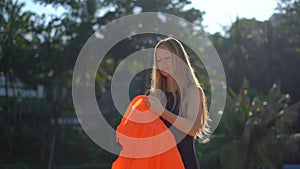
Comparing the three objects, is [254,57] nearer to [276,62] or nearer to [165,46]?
[276,62]

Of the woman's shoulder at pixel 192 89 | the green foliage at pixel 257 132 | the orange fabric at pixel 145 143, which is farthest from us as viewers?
the green foliage at pixel 257 132

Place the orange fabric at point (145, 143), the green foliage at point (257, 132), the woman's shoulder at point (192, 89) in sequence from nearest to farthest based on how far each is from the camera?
the orange fabric at point (145, 143) → the woman's shoulder at point (192, 89) → the green foliage at point (257, 132)

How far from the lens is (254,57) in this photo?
20438 mm

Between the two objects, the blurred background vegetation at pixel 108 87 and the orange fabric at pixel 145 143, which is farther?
the blurred background vegetation at pixel 108 87

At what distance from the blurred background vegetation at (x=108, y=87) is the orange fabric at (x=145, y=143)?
8739 mm

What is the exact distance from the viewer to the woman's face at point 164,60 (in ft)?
7.12

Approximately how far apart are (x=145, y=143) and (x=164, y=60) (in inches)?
15.7

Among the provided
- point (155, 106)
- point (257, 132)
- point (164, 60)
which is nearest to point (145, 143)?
point (155, 106)

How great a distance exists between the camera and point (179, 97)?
2.21 metres

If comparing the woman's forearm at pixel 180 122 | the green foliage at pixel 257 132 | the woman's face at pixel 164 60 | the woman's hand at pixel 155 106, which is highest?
the woman's face at pixel 164 60

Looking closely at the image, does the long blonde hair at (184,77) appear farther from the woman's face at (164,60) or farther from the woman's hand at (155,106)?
the woman's hand at (155,106)

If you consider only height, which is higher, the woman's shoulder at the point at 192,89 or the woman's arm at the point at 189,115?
the woman's shoulder at the point at 192,89

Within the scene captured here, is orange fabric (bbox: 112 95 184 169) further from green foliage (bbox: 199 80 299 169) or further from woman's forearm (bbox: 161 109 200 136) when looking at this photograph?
green foliage (bbox: 199 80 299 169)

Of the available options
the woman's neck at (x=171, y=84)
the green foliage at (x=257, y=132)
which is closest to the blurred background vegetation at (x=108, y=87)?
the green foliage at (x=257, y=132)
